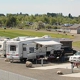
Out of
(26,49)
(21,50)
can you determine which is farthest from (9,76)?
(26,49)

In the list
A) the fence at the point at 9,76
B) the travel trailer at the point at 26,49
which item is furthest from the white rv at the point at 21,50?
the fence at the point at 9,76

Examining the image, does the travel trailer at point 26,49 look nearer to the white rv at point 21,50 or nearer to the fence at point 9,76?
the white rv at point 21,50

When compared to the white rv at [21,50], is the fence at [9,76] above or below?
below

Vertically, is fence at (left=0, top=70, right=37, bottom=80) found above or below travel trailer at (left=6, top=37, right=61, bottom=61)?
below

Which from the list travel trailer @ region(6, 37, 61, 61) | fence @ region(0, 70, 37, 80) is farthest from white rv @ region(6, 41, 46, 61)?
fence @ region(0, 70, 37, 80)

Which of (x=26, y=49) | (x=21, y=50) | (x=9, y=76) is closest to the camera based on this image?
(x=9, y=76)

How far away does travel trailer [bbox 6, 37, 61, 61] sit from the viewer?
31531mm

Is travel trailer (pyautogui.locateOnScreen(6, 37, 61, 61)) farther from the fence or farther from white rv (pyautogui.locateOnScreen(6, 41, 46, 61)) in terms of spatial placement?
the fence

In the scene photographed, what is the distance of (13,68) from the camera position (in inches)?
1094

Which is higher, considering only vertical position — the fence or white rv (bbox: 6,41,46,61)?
white rv (bbox: 6,41,46,61)

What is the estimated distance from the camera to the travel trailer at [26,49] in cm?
3153

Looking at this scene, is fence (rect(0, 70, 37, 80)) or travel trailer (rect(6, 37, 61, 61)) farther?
travel trailer (rect(6, 37, 61, 61))

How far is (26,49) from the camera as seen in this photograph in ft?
104

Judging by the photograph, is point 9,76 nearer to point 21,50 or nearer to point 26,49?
point 21,50
